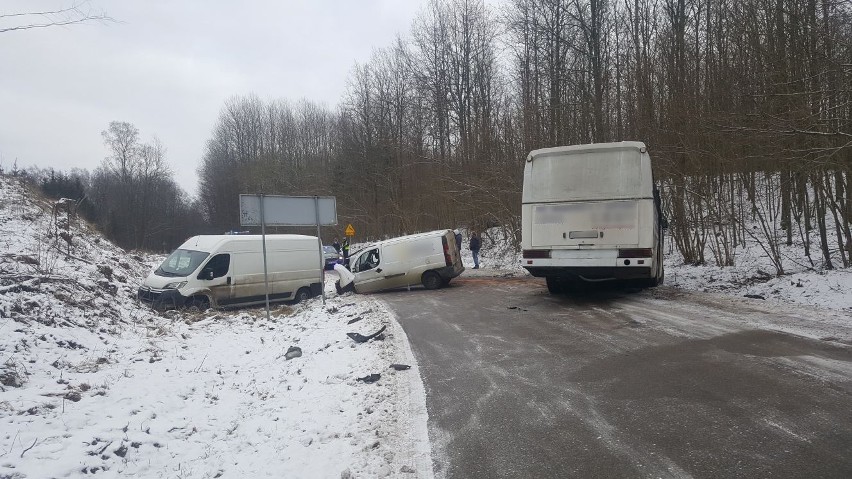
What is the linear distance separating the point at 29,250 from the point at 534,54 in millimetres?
26387

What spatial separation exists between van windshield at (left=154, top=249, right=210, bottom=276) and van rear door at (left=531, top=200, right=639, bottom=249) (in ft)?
30.3

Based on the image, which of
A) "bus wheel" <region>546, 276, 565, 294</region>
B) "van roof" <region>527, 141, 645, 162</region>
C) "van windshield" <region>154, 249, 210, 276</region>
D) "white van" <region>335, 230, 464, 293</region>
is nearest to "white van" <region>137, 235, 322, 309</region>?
"van windshield" <region>154, 249, 210, 276</region>

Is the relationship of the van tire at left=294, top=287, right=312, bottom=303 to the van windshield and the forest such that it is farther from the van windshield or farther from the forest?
the forest

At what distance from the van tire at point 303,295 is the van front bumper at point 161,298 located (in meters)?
3.71

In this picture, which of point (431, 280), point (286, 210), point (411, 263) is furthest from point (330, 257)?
point (286, 210)

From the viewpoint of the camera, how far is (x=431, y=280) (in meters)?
17.3

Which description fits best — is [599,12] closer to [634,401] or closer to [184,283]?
[184,283]

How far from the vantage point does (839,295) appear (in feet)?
32.0

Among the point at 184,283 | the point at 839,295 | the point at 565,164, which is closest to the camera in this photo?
the point at 839,295

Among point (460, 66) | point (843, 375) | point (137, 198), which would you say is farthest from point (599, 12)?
point (137, 198)

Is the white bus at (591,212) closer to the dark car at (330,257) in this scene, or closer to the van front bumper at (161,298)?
the van front bumper at (161,298)

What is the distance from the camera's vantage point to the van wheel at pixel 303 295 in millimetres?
16766

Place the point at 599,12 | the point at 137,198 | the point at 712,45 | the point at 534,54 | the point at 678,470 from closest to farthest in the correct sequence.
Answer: the point at 678,470 → the point at 712,45 → the point at 599,12 → the point at 534,54 → the point at 137,198

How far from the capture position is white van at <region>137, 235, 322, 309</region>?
547 inches
